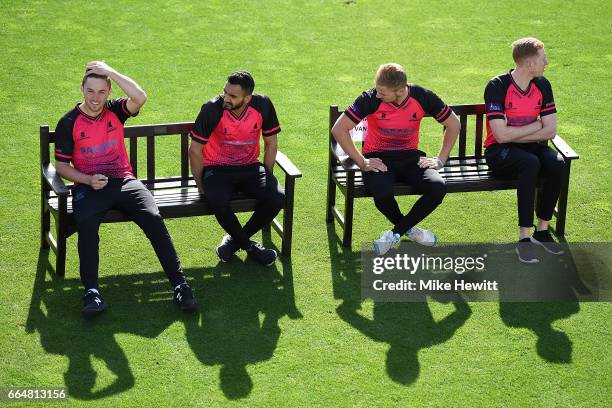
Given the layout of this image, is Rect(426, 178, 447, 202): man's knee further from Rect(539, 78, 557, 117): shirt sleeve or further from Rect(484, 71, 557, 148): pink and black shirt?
Rect(539, 78, 557, 117): shirt sleeve

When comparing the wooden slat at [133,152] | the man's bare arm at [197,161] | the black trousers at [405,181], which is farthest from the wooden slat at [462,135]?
the wooden slat at [133,152]

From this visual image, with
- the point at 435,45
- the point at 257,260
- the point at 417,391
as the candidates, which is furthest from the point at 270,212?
the point at 435,45

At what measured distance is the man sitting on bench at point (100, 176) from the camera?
7.92 meters

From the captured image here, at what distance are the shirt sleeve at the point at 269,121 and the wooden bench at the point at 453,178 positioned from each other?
1.84 feet

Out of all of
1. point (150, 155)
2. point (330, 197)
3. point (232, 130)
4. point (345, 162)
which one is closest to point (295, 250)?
point (330, 197)

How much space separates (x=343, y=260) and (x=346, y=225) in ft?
1.05

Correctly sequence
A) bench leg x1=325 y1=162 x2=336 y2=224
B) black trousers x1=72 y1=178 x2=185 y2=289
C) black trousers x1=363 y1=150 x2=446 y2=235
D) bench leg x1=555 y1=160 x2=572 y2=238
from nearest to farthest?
black trousers x1=72 y1=178 x2=185 y2=289 → black trousers x1=363 y1=150 x2=446 y2=235 → bench leg x1=555 y1=160 x2=572 y2=238 → bench leg x1=325 y1=162 x2=336 y2=224

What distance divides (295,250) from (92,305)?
76.9 inches

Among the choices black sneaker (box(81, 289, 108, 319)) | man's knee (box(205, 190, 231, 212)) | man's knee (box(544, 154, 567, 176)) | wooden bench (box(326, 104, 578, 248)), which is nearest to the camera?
black sneaker (box(81, 289, 108, 319))

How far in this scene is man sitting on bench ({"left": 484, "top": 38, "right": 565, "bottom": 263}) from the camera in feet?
29.1

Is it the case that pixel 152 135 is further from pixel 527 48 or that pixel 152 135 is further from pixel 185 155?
pixel 527 48

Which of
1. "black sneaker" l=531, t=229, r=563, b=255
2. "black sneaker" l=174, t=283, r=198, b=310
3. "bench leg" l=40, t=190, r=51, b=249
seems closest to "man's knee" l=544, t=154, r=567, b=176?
"black sneaker" l=531, t=229, r=563, b=255

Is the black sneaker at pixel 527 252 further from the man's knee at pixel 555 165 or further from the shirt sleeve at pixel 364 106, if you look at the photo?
the shirt sleeve at pixel 364 106

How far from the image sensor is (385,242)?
8797 millimetres
